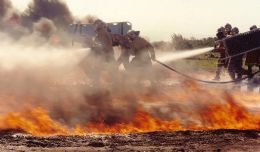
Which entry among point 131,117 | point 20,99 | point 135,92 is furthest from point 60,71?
point 131,117

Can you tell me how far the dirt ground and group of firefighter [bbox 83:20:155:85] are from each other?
23.8 feet

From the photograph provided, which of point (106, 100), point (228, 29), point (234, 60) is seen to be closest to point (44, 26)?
point (228, 29)

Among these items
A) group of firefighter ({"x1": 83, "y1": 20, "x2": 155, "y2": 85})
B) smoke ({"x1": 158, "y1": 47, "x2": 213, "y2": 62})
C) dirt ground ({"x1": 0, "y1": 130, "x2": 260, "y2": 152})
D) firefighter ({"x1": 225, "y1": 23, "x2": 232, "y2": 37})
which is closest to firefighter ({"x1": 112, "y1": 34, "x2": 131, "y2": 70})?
group of firefighter ({"x1": 83, "y1": 20, "x2": 155, "y2": 85})

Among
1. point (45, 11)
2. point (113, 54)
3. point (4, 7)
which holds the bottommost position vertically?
point (113, 54)

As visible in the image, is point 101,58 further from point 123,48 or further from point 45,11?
point 45,11

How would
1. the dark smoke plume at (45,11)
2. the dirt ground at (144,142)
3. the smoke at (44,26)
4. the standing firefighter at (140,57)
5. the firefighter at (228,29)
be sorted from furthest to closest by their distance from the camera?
the dark smoke plume at (45,11), the smoke at (44,26), the firefighter at (228,29), the standing firefighter at (140,57), the dirt ground at (144,142)

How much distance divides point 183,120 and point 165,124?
67cm

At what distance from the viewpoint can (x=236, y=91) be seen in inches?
651

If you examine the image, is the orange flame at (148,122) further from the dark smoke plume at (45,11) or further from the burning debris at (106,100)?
the dark smoke plume at (45,11)

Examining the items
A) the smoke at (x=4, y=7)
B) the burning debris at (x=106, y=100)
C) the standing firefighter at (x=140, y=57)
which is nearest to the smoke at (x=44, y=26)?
the smoke at (x=4, y=7)

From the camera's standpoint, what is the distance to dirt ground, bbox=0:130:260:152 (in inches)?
315

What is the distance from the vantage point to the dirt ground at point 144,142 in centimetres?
801

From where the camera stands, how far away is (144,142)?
8.53 m

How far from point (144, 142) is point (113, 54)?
8505 millimetres
